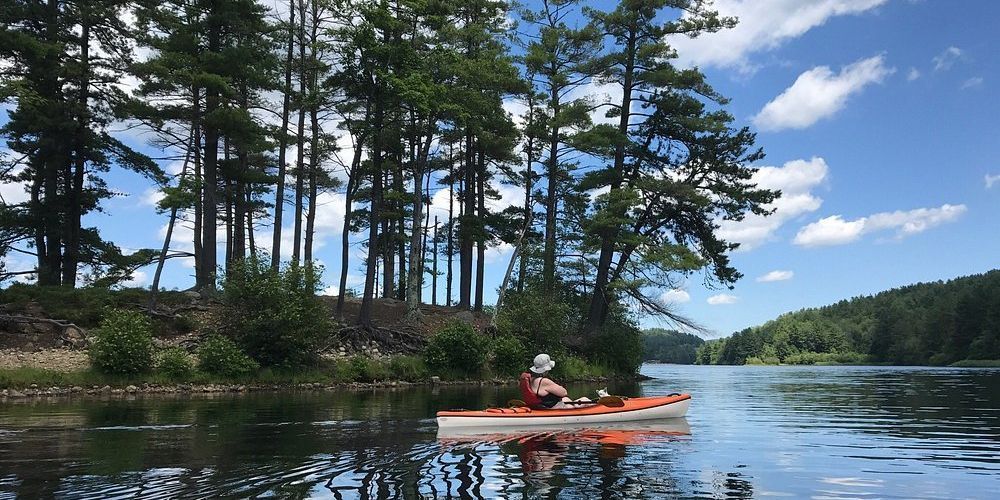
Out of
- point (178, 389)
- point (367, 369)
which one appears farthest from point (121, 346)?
point (367, 369)

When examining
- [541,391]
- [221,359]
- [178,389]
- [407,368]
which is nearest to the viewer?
[541,391]

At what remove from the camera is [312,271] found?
26.3 m

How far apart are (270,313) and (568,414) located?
45.1 feet

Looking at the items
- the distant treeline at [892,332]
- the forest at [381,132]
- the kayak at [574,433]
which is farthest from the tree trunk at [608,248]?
the distant treeline at [892,332]

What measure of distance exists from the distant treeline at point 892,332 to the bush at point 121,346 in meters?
94.9

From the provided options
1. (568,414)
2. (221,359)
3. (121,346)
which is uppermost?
(121,346)

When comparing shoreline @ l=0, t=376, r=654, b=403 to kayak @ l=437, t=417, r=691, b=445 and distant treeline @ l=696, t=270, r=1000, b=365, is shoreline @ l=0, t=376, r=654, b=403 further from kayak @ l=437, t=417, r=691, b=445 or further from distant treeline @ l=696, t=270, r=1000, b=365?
distant treeline @ l=696, t=270, r=1000, b=365

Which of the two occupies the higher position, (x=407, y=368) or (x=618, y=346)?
(x=618, y=346)

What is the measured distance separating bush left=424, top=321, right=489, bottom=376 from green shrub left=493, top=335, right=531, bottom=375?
126 cm

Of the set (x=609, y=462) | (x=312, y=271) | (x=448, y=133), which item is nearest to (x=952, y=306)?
(x=448, y=133)

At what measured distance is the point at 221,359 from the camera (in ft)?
77.6

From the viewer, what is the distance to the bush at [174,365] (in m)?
22.7

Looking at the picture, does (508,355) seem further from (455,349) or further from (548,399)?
(548,399)

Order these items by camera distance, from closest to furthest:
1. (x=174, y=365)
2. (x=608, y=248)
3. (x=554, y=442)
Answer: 1. (x=554, y=442)
2. (x=174, y=365)
3. (x=608, y=248)
